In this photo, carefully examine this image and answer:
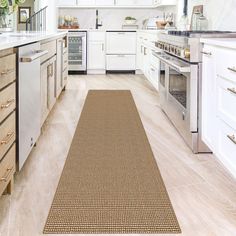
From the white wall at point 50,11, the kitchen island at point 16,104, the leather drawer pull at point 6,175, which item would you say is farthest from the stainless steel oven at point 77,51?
the leather drawer pull at point 6,175

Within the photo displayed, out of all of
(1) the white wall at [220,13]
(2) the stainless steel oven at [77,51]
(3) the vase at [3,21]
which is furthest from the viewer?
(2) the stainless steel oven at [77,51]

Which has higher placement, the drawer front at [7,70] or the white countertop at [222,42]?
the white countertop at [222,42]

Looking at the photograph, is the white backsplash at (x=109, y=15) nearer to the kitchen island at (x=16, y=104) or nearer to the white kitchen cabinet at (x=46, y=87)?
the white kitchen cabinet at (x=46, y=87)

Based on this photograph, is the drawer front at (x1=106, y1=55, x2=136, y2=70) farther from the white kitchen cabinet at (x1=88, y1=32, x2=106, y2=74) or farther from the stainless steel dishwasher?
the stainless steel dishwasher

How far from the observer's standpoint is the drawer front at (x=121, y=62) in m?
8.47

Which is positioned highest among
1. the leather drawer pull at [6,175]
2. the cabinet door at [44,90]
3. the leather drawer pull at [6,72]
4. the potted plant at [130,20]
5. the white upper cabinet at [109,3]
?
the white upper cabinet at [109,3]

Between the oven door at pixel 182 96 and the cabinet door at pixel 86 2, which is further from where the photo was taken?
the cabinet door at pixel 86 2

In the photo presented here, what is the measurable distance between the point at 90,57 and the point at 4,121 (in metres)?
6.55

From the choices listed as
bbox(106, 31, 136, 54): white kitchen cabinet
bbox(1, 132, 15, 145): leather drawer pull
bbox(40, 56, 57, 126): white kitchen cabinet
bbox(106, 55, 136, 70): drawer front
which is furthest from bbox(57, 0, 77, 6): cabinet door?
bbox(1, 132, 15, 145): leather drawer pull

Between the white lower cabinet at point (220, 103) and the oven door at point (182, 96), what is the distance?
11 centimetres

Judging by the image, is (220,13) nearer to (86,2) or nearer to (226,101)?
(226,101)

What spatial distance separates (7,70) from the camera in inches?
80.7

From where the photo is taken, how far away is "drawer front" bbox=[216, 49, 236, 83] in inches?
86.3

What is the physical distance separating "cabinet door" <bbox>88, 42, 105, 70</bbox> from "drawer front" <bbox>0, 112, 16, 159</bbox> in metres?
6.32
